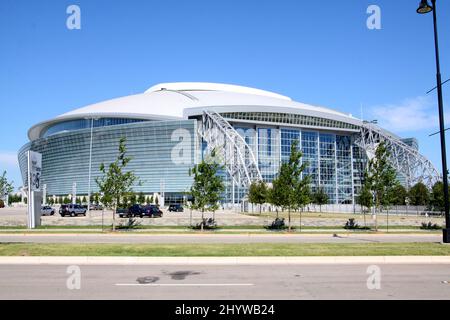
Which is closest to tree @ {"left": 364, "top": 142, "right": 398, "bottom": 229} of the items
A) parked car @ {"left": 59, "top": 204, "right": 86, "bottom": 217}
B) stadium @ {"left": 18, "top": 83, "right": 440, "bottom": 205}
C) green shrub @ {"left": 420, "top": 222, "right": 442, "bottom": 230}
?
green shrub @ {"left": 420, "top": 222, "right": 442, "bottom": 230}

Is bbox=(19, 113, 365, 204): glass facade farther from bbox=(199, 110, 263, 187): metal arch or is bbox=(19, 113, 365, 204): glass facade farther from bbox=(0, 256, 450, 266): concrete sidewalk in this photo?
bbox=(0, 256, 450, 266): concrete sidewalk

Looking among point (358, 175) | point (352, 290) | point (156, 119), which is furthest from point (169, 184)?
point (352, 290)

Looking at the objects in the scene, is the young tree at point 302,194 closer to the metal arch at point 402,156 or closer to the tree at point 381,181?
the tree at point 381,181

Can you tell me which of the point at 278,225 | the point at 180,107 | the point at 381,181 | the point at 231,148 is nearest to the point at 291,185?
the point at 278,225

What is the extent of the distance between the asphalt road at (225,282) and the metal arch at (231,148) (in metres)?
63.5

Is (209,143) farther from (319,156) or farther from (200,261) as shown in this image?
(200,261)

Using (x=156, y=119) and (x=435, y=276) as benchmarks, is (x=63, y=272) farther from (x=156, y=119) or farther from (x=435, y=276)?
(x=156, y=119)

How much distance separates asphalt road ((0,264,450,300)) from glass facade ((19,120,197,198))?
7597cm

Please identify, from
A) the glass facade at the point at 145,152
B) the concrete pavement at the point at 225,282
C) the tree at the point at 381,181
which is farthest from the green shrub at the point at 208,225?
the glass facade at the point at 145,152

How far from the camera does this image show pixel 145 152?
94750 millimetres

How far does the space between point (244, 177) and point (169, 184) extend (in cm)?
2048

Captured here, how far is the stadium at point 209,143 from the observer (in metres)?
91.3

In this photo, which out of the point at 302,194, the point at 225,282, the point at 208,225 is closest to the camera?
the point at 225,282

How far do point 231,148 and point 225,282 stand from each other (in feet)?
237
